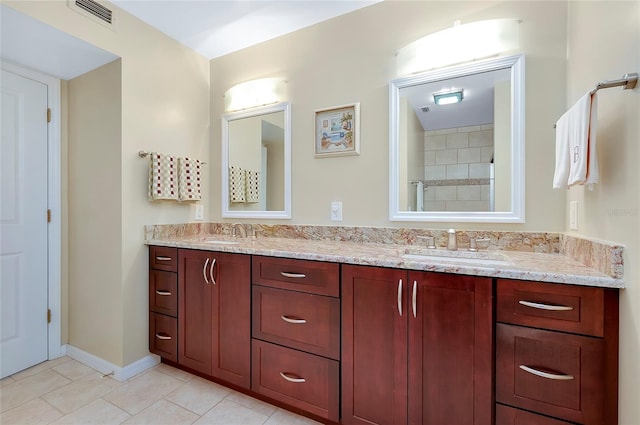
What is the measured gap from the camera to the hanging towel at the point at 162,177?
2.11 metres

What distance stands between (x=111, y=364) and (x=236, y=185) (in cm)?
158

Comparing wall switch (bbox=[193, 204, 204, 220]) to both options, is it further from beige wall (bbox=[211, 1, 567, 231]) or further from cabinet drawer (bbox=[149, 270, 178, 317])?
cabinet drawer (bbox=[149, 270, 178, 317])

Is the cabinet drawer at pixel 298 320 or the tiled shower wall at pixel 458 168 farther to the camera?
the tiled shower wall at pixel 458 168

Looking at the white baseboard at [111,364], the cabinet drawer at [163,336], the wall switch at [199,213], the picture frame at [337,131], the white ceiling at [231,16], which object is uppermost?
the white ceiling at [231,16]

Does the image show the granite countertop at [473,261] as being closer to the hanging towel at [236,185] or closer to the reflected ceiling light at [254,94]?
the hanging towel at [236,185]

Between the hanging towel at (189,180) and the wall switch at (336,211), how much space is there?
1.13 metres

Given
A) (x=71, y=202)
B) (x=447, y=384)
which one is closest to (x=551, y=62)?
(x=447, y=384)

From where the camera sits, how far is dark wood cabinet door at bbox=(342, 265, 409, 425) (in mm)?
1305

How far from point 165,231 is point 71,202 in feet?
2.55

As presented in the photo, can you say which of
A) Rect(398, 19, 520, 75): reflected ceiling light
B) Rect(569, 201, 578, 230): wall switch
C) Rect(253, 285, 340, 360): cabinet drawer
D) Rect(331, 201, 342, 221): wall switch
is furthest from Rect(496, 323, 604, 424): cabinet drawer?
Rect(398, 19, 520, 75): reflected ceiling light

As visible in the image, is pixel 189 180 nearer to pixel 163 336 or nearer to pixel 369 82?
pixel 163 336

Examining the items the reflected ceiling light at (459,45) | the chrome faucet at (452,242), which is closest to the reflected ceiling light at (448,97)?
the reflected ceiling light at (459,45)

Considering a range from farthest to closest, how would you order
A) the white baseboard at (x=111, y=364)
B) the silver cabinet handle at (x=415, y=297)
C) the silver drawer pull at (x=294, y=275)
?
the white baseboard at (x=111, y=364) → the silver drawer pull at (x=294, y=275) → the silver cabinet handle at (x=415, y=297)

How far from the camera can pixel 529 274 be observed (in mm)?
1088
